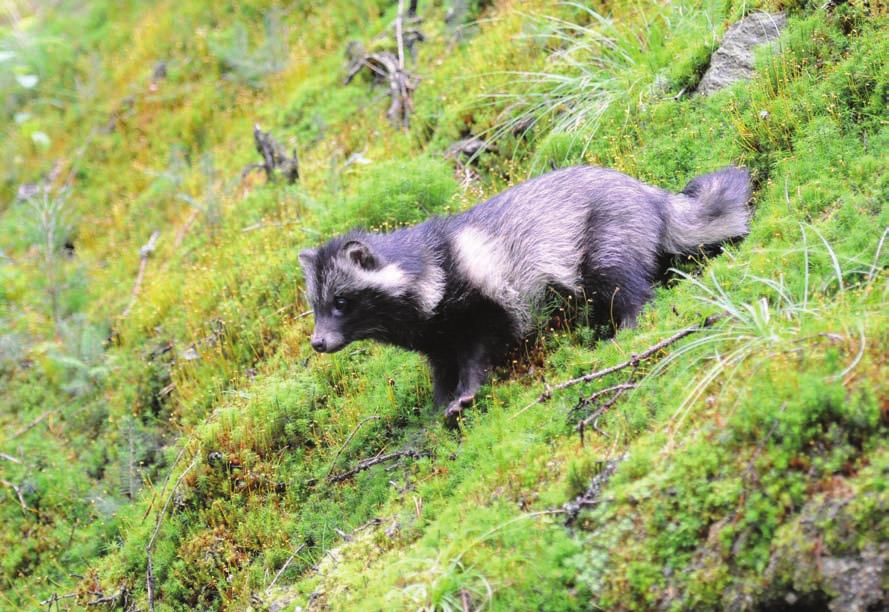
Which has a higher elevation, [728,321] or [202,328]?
[728,321]

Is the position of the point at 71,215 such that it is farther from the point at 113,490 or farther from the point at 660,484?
the point at 660,484

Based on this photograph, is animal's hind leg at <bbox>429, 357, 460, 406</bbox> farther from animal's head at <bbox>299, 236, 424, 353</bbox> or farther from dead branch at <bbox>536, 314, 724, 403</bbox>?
dead branch at <bbox>536, 314, 724, 403</bbox>

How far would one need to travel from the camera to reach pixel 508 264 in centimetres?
641

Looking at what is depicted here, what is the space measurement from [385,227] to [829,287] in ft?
14.8

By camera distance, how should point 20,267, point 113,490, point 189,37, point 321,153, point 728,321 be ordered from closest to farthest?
point 728,321 → point 113,490 → point 321,153 → point 20,267 → point 189,37

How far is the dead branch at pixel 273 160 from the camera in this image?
34.8 ft

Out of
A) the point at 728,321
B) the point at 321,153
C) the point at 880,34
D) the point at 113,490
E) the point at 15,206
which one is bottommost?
the point at 15,206

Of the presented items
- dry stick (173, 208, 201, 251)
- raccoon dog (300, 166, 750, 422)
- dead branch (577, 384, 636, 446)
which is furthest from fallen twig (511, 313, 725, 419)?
dry stick (173, 208, 201, 251)

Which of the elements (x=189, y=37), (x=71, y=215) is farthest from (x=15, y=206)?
(x=189, y=37)

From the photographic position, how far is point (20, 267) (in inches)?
492

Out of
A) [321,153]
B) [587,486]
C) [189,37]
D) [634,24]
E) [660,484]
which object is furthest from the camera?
[189,37]

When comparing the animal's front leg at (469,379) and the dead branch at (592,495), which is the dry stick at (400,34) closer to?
the animal's front leg at (469,379)

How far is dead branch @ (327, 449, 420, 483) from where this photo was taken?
6.37 metres

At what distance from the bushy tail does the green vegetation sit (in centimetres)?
20
